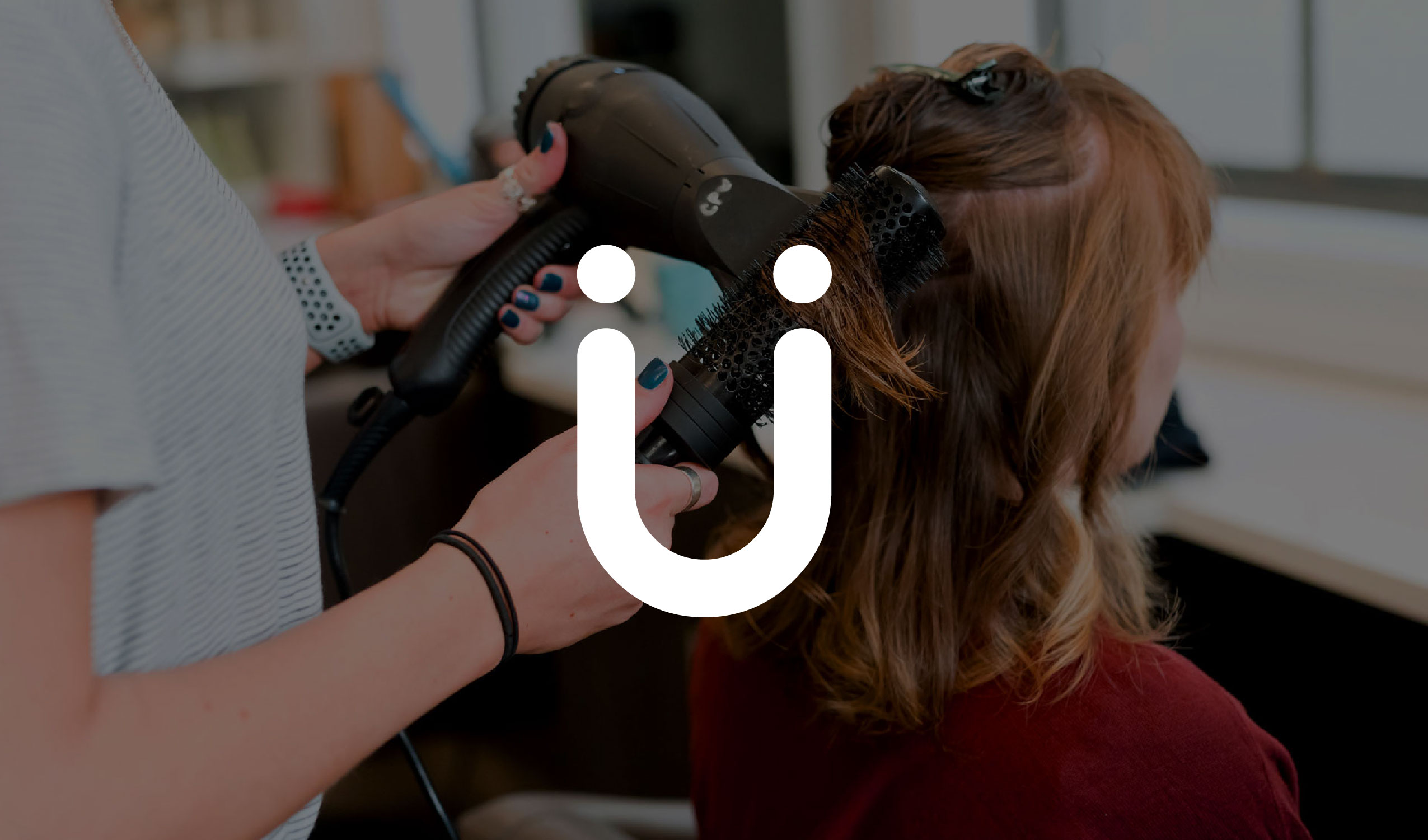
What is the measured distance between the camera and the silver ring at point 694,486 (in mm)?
554

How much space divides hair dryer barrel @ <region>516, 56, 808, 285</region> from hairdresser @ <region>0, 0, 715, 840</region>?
12cm

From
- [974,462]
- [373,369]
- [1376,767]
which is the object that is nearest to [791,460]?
[974,462]

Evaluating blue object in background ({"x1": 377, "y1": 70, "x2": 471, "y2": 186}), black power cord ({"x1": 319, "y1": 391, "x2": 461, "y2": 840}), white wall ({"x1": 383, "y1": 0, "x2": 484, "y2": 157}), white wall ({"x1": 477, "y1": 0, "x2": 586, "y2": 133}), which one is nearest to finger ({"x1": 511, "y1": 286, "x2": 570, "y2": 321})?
black power cord ({"x1": 319, "y1": 391, "x2": 461, "y2": 840})

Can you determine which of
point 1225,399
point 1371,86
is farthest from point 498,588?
point 1371,86

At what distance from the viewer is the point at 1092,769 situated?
0.65 meters

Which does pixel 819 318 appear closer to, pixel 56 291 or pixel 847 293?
pixel 847 293

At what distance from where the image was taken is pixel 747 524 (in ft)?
2.82

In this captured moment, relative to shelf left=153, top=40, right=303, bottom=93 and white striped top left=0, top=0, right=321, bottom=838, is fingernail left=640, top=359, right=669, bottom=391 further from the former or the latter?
shelf left=153, top=40, right=303, bottom=93

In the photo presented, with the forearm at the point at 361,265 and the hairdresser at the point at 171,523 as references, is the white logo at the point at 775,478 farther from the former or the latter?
the forearm at the point at 361,265

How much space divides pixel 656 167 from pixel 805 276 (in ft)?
0.54

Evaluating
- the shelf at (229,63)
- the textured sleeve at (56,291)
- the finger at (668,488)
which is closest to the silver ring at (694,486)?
the finger at (668,488)

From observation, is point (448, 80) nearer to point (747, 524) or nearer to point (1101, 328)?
point (747, 524)

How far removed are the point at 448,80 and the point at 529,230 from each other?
6.82 ft

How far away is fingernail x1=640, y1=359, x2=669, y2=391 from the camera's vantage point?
1.82 feet
